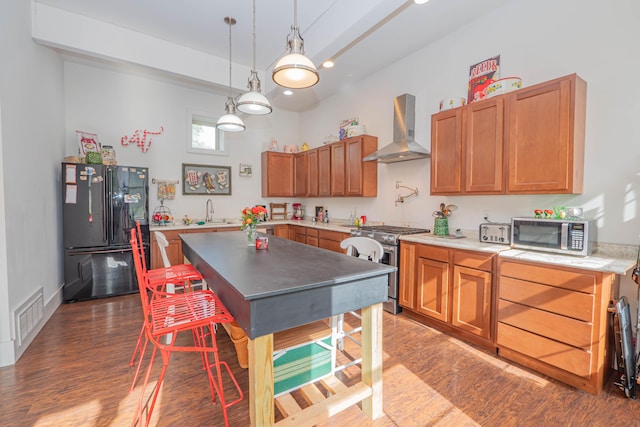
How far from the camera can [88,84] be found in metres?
4.20

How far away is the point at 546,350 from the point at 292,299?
201 centimetres

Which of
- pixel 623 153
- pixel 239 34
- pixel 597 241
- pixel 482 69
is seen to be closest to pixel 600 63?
pixel 623 153

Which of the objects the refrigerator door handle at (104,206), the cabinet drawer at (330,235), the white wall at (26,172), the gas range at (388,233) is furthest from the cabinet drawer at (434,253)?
the refrigerator door handle at (104,206)

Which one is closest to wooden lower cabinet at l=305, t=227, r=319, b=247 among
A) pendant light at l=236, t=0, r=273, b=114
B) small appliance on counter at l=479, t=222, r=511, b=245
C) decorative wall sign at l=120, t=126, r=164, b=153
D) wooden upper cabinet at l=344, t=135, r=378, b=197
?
wooden upper cabinet at l=344, t=135, r=378, b=197

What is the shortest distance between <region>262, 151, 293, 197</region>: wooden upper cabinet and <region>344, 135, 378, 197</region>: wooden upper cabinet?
5.59 feet

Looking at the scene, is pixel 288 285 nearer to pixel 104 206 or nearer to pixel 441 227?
pixel 441 227

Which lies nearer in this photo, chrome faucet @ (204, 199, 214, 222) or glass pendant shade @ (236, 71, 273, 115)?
glass pendant shade @ (236, 71, 273, 115)

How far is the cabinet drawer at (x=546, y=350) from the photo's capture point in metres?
1.94

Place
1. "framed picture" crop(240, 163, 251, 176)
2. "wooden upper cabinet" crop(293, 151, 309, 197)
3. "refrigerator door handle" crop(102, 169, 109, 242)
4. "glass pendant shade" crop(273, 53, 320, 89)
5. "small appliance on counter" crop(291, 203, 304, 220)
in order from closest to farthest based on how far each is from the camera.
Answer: "glass pendant shade" crop(273, 53, 320, 89) → "refrigerator door handle" crop(102, 169, 109, 242) → "wooden upper cabinet" crop(293, 151, 309, 197) → "framed picture" crop(240, 163, 251, 176) → "small appliance on counter" crop(291, 203, 304, 220)

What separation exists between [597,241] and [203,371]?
3272 mm

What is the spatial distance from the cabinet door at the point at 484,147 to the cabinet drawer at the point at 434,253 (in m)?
0.66

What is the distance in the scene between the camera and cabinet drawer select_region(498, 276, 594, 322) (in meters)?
1.91

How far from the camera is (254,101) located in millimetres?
2516

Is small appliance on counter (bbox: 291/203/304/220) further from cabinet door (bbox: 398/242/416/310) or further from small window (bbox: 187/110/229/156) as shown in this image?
cabinet door (bbox: 398/242/416/310)
